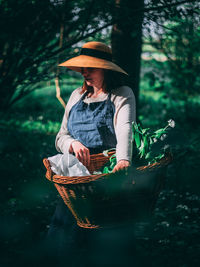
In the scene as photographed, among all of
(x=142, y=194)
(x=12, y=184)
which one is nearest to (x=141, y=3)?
(x=142, y=194)

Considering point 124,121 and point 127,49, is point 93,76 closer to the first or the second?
point 124,121

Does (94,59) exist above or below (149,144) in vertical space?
above

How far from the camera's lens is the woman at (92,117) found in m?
2.78

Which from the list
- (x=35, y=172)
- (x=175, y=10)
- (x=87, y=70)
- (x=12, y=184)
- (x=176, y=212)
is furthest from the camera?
(x=35, y=172)

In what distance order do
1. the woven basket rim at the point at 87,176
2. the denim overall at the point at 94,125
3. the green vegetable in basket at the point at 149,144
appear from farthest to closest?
1. the denim overall at the point at 94,125
2. the green vegetable in basket at the point at 149,144
3. the woven basket rim at the point at 87,176

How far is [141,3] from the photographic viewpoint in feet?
13.4

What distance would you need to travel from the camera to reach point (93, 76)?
287 centimetres

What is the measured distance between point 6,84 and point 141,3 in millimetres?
1981

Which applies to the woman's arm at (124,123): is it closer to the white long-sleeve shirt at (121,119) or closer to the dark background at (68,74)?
the white long-sleeve shirt at (121,119)

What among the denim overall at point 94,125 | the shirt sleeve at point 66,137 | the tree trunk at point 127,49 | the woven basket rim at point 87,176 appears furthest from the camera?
the tree trunk at point 127,49

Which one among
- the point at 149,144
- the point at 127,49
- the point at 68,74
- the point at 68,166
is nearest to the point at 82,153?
the point at 68,166

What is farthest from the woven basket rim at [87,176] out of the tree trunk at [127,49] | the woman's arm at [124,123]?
the tree trunk at [127,49]

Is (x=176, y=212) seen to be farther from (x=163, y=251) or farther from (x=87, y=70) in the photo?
(x=87, y=70)

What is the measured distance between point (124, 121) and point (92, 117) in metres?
0.28
